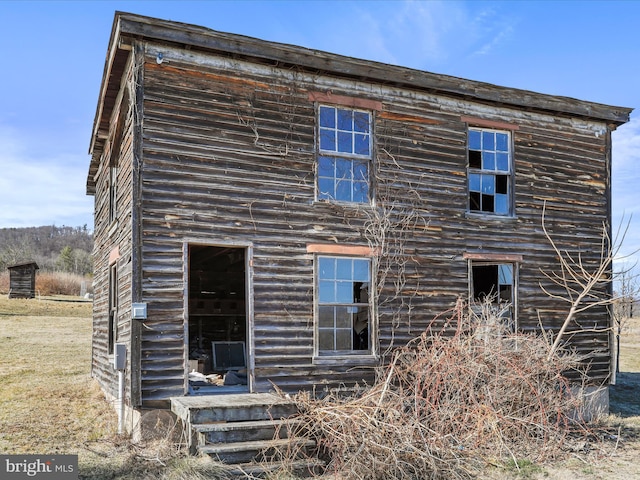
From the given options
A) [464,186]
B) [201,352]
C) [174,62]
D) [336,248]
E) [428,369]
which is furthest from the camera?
[201,352]

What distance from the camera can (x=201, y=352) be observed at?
15016 mm

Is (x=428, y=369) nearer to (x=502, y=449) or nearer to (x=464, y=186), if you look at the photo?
(x=502, y=449)

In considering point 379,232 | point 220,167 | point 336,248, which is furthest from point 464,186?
point 220,167

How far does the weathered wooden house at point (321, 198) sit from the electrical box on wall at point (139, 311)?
0.05ft

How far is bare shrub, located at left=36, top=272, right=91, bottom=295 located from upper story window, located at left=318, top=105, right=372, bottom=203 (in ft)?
133

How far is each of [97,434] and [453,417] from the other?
18.6ft

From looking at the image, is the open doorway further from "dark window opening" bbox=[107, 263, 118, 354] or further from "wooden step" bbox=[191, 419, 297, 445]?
"wooden step" bbox=[191, 419, 297, 445]

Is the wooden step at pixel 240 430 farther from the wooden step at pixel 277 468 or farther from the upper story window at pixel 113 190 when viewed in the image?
the upper story window at pixel 113 190

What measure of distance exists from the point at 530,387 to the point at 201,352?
325 inches

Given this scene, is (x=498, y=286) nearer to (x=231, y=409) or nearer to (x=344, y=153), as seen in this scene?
(x=344, y=153)

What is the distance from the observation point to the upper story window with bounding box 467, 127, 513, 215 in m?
12.6

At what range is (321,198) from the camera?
36.1 ft

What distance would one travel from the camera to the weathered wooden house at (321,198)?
971 cm

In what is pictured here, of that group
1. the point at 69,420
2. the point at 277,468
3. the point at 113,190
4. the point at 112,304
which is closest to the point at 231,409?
the point at 277,468
